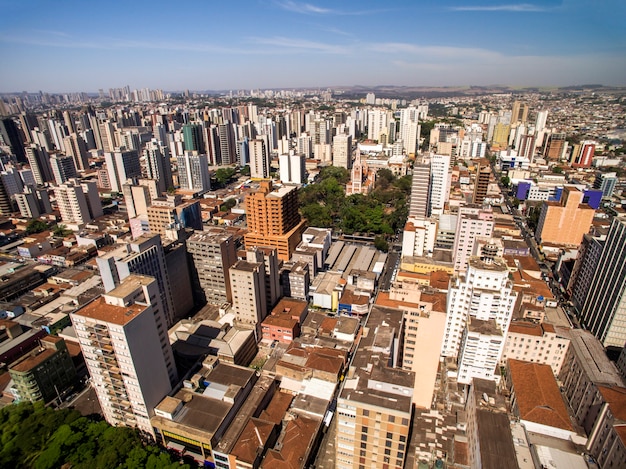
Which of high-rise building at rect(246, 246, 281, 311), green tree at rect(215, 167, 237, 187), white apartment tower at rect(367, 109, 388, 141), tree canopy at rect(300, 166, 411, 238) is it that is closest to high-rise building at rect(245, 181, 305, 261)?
high-rise building at rect(246, 246, 281, 311)

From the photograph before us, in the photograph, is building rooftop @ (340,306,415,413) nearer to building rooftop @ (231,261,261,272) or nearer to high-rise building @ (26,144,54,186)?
building rooftop @ (231,261,261,272)

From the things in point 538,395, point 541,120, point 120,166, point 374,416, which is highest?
point 541,120

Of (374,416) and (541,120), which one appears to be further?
(541,120)

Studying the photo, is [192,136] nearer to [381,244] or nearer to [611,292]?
[381,244]

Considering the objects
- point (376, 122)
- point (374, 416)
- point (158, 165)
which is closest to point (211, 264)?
point (374, 416)

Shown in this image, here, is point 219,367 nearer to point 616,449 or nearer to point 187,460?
point 187,460

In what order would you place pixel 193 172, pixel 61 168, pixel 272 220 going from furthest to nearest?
pixel 193 172 → pixel 61 168 → pixel 272 220

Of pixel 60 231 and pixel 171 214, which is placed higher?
pixel 171 214
